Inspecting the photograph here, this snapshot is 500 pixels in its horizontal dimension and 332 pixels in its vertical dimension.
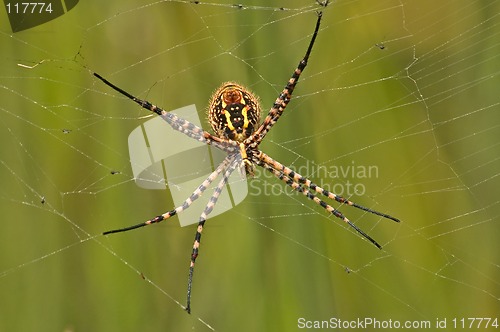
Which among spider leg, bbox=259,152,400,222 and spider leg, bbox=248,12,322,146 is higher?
spider leg, bbox=248,12,322,146

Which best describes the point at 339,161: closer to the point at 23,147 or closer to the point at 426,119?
the point at 426,119

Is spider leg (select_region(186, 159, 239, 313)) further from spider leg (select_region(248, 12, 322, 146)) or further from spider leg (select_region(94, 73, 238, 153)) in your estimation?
spider leg (select_region(248, 12, 322, 146))

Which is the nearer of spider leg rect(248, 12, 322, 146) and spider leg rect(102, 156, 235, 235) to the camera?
spider leg rect(248, 12, 322, 146)

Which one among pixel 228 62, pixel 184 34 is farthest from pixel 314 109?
pixel 184 34

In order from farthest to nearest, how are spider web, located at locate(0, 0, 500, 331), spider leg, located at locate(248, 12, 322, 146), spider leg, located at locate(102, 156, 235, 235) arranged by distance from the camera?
spider leg, located at locate(102, 156, 235, 235) → spider leg, located at locate(248, 12, 322, 146) → spider web, located at locate(0, 0, 500, 331)

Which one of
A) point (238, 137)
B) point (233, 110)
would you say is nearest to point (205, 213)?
point (238, 137)

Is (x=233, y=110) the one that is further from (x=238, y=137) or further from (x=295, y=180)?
(x=295, y=180)

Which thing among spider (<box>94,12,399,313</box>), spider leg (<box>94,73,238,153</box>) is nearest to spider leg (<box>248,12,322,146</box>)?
spider (<box>94,12,399,313</box>)
